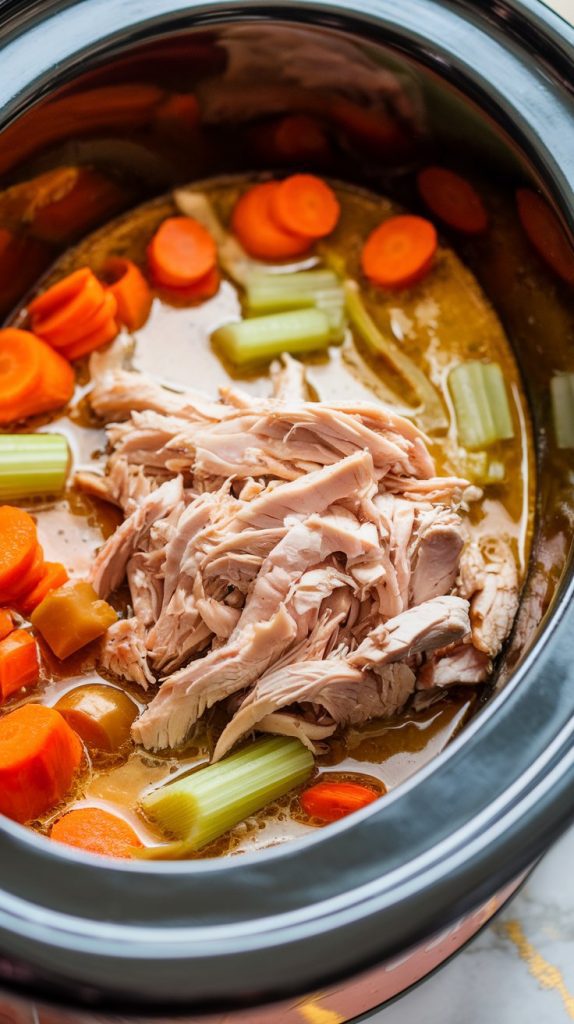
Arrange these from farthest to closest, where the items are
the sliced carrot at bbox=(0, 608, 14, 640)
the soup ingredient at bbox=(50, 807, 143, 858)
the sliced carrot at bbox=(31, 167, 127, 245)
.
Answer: the sliced carrot at bbox=(31, 167, 127, 245), the sliced carrot at bbox=(0, 608, 14, 640), the soup ingredient at bbox=(50, 807, 143, 858)

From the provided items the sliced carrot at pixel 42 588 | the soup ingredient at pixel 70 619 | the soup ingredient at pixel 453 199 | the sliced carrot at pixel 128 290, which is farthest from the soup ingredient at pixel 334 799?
the soup ingredient at pixel 453 199

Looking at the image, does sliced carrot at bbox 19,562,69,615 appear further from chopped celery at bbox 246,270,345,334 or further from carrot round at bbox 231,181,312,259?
carrot round at bbox 231,181,312,259

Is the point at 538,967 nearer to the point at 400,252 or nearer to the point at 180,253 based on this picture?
the point at 400,252

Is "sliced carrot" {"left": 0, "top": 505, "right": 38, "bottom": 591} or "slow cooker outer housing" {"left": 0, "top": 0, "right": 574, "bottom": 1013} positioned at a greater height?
"sliced carrot" {"left": 0, "top": 505, "right": 38, "bottom": 591}

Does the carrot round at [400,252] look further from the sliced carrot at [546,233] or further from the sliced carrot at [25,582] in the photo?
the sliced carrot at [25,582]

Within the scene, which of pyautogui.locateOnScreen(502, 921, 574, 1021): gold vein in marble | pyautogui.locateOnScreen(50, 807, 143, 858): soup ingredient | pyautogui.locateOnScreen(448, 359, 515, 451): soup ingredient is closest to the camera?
pyautogui.locateOnScreen(50, 807, 143, 858): soup ingredient

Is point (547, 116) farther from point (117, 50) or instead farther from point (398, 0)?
point (117, 50)

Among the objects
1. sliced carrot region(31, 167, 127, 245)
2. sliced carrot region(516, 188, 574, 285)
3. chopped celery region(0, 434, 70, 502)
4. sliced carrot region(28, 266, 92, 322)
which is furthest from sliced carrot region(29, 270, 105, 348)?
sliced carrot region(516, 188, 574, 285)
